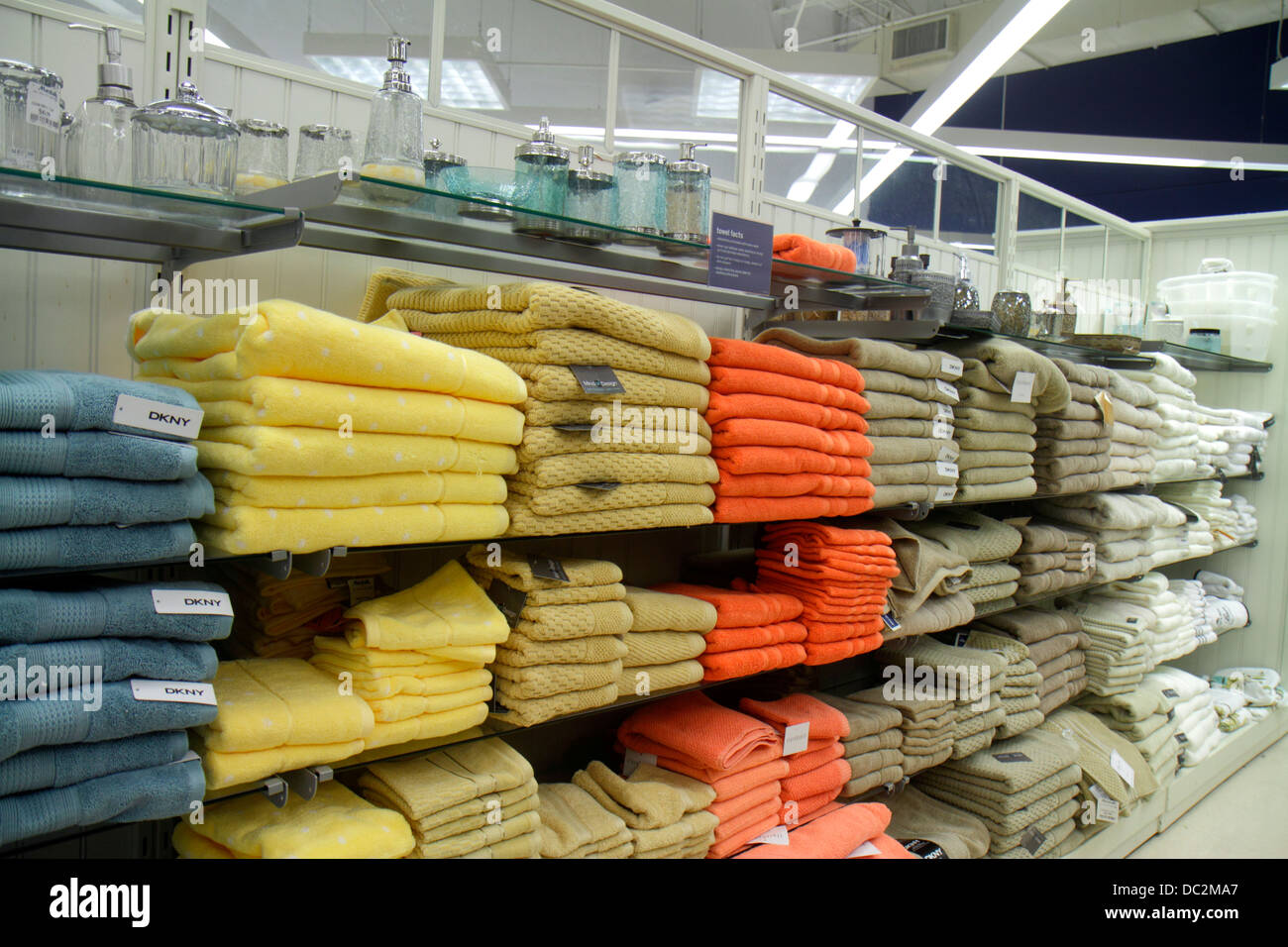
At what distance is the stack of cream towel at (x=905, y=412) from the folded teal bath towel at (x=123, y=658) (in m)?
1.61

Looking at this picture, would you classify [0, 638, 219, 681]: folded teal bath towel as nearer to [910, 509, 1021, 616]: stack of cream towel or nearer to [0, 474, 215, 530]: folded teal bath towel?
[0, 474, 215, 530]: folded teal bath towel

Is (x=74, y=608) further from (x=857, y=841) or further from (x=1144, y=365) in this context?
(x=1144, y=365)

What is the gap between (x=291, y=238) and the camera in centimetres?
134

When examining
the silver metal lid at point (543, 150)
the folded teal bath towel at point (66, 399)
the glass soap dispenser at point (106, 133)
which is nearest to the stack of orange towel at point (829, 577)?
the silver metal lid at point (543, 150)

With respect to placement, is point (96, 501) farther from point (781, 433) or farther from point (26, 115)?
point (781, 433)

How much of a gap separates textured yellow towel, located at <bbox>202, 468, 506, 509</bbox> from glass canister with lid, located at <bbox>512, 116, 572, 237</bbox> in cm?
48

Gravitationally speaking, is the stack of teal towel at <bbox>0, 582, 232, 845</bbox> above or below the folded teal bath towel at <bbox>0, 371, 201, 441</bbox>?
below

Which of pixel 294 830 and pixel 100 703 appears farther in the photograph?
pixel 294 830

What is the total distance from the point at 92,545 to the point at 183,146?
0.57m

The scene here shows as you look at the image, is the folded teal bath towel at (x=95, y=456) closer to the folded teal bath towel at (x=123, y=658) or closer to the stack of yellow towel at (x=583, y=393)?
the folded teal bath towel at (x=123, y=658)

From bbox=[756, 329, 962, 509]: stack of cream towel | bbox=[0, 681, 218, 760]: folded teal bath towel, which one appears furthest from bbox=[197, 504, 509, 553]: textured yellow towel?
bbox=[756, 329, 962, 509]: stack of cream towel

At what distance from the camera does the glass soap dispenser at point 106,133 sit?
49.3 inches

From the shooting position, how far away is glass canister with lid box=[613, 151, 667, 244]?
1.85m

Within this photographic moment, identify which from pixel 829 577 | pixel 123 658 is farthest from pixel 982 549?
pixel 123 658
